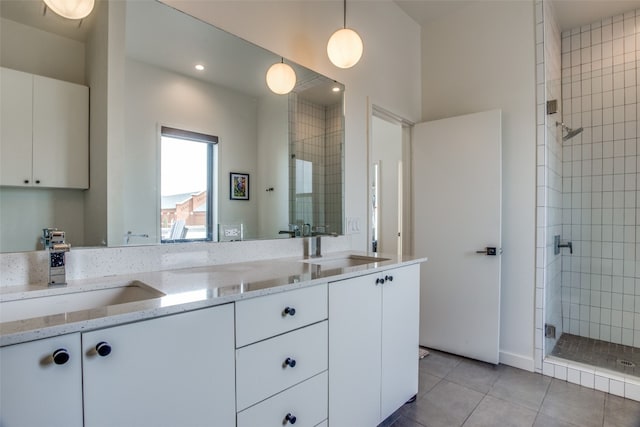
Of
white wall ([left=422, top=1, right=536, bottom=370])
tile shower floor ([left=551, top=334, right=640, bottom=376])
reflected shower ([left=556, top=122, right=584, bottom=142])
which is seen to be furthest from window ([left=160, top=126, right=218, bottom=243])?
reflected shower ([left=556, top=122, right=584, bottom=142])

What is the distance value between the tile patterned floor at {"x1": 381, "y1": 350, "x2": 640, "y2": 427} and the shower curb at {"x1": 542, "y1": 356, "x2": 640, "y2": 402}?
0.05 meters

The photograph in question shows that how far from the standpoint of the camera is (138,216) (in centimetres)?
134

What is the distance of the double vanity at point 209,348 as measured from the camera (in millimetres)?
718

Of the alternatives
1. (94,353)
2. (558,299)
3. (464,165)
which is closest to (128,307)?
(94,353)

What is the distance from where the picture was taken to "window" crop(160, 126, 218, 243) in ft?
4.65

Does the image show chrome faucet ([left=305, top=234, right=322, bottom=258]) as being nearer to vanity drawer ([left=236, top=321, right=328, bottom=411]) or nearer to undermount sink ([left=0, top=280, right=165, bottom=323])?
vanity drawer ([left=236, top=321, right=328, bottom=411])

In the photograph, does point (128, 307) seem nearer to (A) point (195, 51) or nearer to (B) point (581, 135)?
(A) point (195, 51)

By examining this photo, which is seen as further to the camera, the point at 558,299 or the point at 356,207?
the point at 558,299

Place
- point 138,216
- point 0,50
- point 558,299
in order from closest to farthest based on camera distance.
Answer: point 0,50
point 138,216
point 558,299

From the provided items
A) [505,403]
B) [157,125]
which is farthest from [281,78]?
[505,403]

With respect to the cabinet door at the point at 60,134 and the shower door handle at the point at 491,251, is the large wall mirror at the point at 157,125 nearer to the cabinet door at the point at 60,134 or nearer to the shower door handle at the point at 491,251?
the cabinet door at the point at 60,134

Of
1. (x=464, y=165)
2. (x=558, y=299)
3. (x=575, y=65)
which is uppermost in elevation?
(x=575, y=65)

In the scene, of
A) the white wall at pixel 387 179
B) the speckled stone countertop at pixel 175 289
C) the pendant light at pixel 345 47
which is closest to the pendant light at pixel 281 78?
the pendant light at pixel 345 47

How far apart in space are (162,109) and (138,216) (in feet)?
1.58
